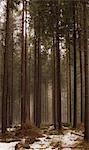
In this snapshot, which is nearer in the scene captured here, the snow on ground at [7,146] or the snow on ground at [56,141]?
the snow on ground at [56,141]

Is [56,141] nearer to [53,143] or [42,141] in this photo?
[53,143]

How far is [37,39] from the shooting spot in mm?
23188

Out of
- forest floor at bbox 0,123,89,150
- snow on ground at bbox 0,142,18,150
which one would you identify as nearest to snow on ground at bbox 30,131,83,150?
forest floor at bbox 0,123,89,150

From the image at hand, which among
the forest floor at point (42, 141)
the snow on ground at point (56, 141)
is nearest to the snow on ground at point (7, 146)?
the forest floor at point (42, 141)

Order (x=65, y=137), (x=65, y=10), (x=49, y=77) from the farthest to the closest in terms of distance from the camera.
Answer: (x=49, y=77) → (x=65, y=10) → (x=65, y=137)

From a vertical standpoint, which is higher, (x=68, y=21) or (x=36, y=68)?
(x=68, y=21)

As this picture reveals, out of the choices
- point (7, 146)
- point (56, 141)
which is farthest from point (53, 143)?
point (7, 146)

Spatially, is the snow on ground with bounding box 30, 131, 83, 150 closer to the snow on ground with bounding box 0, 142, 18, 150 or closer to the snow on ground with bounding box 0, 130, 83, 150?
the snow on ground with bounding box 0, 130, 83, 150

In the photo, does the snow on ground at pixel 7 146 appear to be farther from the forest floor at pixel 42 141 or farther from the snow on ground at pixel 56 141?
the snow on ground at pixel 56 141

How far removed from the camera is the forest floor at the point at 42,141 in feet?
40.5

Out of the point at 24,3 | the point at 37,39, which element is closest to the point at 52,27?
the point at 24,3

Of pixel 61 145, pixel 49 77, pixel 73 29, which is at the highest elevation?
pixel 73 29

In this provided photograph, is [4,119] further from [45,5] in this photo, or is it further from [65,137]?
[45,5]

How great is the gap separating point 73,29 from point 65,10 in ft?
3.96
